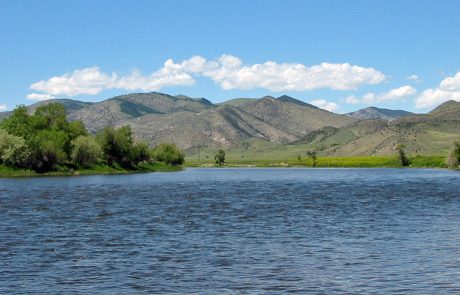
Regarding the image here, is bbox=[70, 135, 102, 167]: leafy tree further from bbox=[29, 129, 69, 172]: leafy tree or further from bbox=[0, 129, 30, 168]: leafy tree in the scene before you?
bbox=[0, 129, 30, 168]: leafy tree

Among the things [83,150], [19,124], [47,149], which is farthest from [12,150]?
[83,150]

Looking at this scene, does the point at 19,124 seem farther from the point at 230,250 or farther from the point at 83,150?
the point at 230,250

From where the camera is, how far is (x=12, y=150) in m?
166

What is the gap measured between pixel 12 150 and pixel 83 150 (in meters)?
28.6

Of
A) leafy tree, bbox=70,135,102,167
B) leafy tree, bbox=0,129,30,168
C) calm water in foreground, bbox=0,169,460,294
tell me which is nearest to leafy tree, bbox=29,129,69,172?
leafy tree, bbox=70,135,102,167

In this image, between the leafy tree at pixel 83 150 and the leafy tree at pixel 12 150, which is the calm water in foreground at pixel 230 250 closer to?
the leafy tree at pixel 12 150

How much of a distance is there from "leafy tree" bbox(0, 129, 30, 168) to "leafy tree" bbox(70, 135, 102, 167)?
18.8 m

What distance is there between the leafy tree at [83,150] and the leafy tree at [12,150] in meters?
18.8

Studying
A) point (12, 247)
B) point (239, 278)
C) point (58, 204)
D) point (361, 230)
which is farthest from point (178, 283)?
point (58, 204)

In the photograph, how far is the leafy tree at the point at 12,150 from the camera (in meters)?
166

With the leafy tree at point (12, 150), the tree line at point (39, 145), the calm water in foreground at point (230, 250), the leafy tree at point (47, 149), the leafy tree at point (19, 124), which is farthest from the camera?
the leafy tree at point (19, 124)

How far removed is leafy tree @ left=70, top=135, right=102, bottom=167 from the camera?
18873 cm

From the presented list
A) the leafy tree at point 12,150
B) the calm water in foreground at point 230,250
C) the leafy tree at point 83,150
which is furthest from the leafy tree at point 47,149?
the calm water in foreground at point 230,250

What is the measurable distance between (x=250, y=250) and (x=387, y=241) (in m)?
A: 10.8
